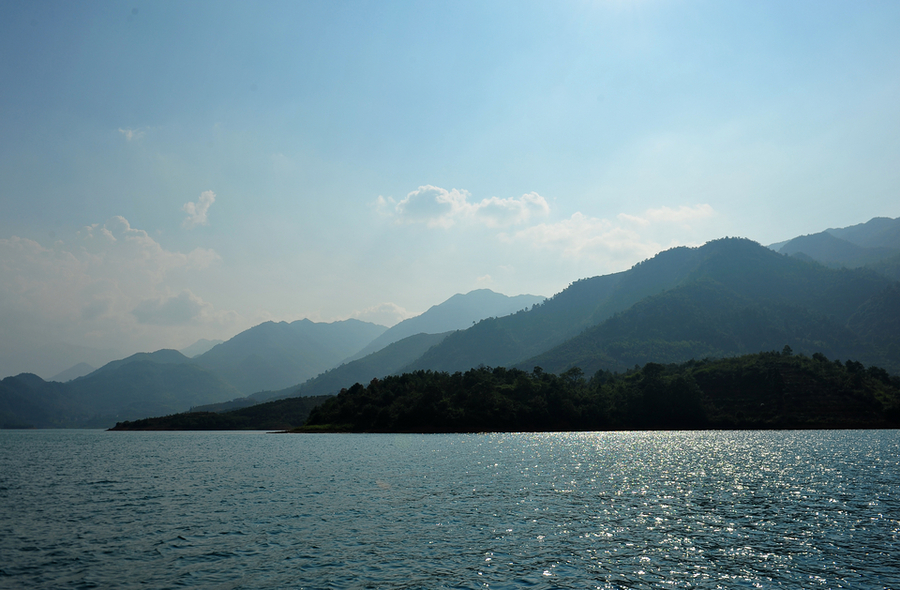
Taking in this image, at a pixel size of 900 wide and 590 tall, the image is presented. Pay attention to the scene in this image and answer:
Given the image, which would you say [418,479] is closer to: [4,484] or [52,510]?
[52,510]

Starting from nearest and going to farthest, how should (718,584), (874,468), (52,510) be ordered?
Result: (718,584), (52,510), (874,468)

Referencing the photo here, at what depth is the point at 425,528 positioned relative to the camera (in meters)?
41.2

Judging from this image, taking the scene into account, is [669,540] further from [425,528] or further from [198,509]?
[198,509]

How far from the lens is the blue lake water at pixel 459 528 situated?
29.3 m

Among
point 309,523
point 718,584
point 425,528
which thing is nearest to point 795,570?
point 718,584

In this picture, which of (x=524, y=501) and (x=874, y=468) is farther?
(x=874, y=468)

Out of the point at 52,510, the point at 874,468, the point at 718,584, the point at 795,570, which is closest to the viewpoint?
the point at 718,584

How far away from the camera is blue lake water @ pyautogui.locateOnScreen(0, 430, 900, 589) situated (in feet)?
96.1

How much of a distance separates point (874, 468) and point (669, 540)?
65.8 m

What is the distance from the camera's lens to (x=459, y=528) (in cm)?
4103

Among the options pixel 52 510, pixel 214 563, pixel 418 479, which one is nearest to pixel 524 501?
pixel 418 479

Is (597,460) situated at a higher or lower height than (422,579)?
lower

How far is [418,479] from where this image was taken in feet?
234

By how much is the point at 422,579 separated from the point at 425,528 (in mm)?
13346
